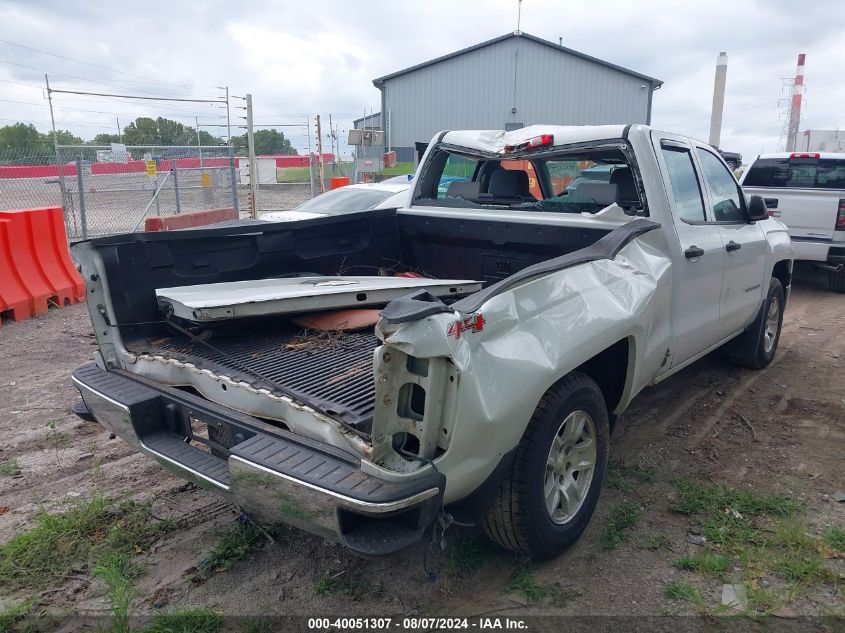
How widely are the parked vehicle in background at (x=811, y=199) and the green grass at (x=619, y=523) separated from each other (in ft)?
23.6

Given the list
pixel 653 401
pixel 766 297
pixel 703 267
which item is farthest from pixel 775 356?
pixel 703 267

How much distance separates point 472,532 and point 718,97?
153ft

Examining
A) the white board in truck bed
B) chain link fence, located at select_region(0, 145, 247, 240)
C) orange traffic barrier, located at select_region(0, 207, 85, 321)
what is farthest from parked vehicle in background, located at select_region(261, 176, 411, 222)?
the white board in truck bed

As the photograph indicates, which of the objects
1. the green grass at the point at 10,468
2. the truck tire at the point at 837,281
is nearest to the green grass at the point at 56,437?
the green grass at the point at 10,468

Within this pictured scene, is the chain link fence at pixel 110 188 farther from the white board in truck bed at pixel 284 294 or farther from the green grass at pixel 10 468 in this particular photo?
the white board in truck bed at pixel 284 294

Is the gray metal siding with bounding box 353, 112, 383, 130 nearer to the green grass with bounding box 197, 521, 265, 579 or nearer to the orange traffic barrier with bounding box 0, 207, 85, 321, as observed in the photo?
the orange traffic barrier with bounding box 0, 207, 85, 321

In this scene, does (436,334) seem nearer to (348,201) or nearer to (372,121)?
(348,201)

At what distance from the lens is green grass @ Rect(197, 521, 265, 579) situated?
3.20 meters

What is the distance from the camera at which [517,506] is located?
288cm

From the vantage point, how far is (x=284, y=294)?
3412mm

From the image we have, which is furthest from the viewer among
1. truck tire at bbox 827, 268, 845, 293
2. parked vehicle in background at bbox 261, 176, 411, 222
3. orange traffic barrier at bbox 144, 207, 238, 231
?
orange traffic barrier at bbox 144, 207, 238, 231

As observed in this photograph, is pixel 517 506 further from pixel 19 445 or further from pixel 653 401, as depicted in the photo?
pixel 19 445

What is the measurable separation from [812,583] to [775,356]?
160 inches

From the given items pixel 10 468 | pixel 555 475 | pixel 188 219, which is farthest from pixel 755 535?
pixel 188 219
